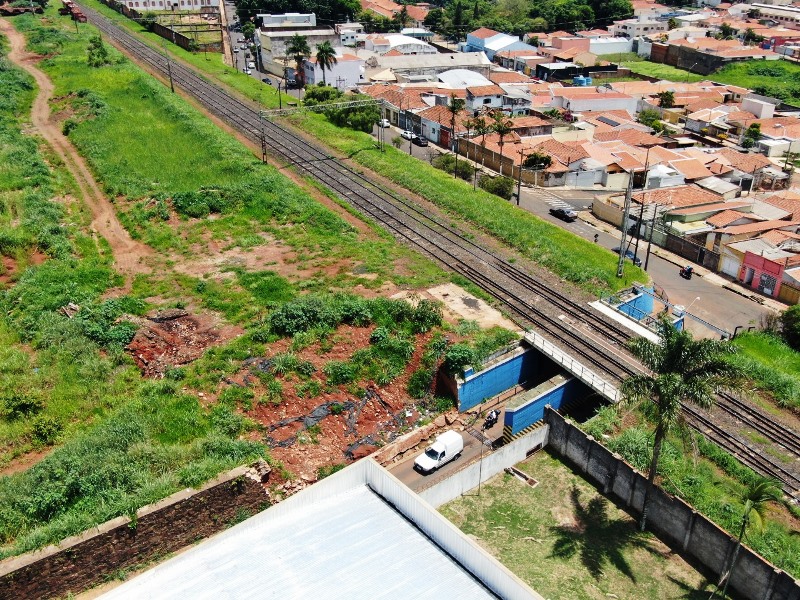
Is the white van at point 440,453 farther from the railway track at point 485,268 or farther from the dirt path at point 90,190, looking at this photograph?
the dirt path at point 90,190

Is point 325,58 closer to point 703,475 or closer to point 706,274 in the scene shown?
point 706,274

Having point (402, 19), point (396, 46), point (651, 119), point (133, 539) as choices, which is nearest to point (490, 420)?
point (133, 539)

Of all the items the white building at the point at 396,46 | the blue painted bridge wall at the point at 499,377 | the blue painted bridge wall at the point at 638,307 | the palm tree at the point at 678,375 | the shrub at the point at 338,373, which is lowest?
the blue painted bridge wall at the point at 499,377

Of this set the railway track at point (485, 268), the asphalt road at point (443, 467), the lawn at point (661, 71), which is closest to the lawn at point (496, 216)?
the railway track at point (485, 268)

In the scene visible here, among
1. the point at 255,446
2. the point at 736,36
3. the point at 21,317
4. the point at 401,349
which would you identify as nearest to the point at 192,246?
the point at 21,317

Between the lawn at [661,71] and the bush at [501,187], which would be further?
the lawn at [661,71]

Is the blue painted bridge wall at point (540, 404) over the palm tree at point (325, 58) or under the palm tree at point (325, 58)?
under

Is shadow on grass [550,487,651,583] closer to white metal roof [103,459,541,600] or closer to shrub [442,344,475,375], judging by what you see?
white metal roof [103,459,541,600]
